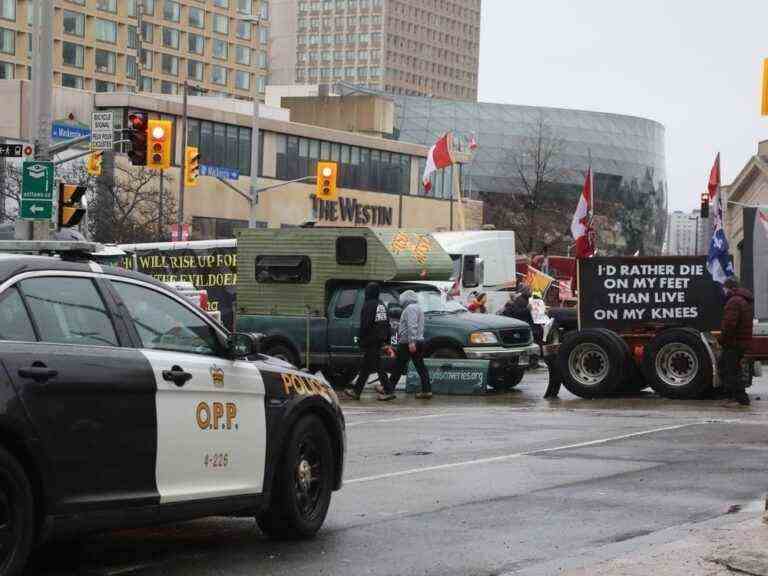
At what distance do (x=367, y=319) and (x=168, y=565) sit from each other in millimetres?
15021

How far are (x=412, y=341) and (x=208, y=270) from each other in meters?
10.6

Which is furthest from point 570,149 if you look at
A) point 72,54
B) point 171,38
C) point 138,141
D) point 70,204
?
point 70,204

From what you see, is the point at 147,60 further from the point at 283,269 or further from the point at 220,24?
the point at 283,269

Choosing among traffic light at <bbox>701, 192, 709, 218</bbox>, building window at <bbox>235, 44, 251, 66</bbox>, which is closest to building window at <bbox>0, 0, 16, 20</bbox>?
building window at <bbox>235, 44, 251, 66</bbox>

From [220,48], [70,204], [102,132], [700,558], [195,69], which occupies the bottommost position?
[700,558]

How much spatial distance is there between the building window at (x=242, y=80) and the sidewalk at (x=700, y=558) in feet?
465

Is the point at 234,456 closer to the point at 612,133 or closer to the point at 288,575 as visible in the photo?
the point at 288,575

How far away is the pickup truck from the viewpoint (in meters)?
24.8

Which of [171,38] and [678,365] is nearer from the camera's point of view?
[678,365]

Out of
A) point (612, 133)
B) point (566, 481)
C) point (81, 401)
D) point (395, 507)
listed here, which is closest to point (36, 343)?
point (81, 401)

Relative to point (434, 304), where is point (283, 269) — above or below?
above

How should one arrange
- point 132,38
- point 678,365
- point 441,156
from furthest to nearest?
point 132,38 → point 441,156 → point 678,365

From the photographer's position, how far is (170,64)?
14162 cm

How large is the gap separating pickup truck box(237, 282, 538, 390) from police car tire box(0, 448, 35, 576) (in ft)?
58.6
